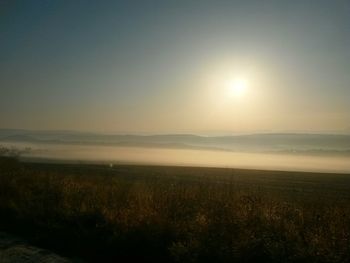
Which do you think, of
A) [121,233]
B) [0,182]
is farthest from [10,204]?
[121,233]

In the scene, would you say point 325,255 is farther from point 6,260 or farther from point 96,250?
point 6,260

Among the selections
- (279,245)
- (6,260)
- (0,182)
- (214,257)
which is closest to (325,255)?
(279,245)

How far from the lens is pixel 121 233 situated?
32.8 feet

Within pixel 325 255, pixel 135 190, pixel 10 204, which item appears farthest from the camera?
pixel 135 190

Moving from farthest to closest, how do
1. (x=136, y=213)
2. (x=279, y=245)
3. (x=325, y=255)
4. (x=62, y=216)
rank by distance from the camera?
(x=62, y=216) < (x=136, y=213) < (x=279, y=245) < (x=325, y=255)

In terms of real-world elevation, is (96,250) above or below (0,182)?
below

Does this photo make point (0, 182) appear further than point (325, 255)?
Yes

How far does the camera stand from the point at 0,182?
16453 mm

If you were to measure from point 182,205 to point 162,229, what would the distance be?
242 cm

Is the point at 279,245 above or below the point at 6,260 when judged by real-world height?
above

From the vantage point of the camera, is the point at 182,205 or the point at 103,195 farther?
the point at 103,195

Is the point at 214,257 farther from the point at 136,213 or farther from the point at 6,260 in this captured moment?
the point at 6,260

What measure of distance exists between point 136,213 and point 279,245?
3814 millimetres

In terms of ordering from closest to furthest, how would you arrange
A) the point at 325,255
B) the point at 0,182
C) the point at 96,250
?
the point at 325,255 → the point at 96,250 → the point at 0,182
